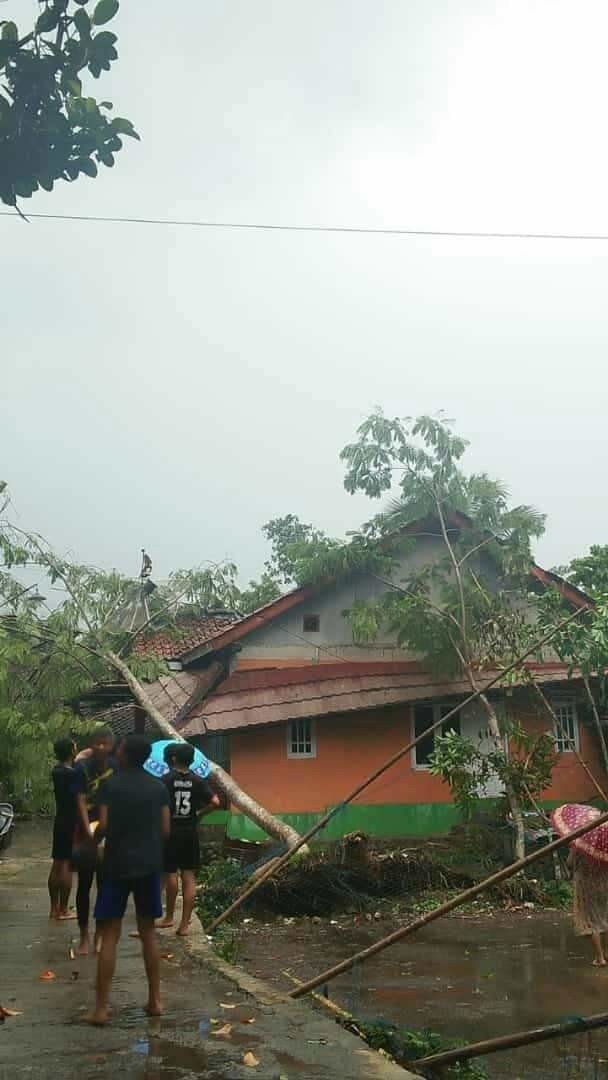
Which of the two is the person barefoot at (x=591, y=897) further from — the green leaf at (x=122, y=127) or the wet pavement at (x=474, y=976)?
the green leaf at (x=122, y=127)

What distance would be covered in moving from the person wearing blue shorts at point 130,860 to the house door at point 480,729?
40.5 feet

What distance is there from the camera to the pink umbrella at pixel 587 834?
945 cm

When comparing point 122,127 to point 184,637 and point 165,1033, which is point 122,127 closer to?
point 165,1033

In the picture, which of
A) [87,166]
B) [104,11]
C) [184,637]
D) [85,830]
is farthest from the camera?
[184,637]

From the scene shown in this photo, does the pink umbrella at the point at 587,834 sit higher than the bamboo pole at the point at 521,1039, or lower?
higher

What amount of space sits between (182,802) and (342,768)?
992 cm

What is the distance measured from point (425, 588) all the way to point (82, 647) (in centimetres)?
584

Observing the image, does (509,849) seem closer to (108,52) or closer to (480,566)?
(480,566)

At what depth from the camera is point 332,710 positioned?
16.4 meters

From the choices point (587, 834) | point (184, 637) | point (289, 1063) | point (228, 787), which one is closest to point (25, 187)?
point (289, 1063)

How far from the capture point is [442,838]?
16.3 meters

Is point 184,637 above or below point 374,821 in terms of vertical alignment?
above

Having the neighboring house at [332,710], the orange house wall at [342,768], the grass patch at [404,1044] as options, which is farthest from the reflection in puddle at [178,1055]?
the orange house wall at [342,768]

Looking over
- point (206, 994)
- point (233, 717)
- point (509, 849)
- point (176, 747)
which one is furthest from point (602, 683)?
point (206, 994)
